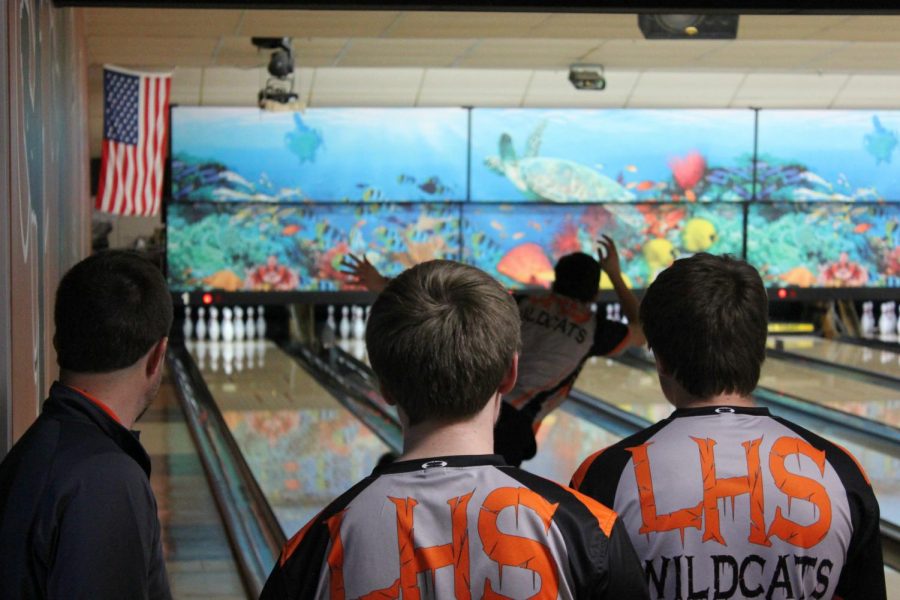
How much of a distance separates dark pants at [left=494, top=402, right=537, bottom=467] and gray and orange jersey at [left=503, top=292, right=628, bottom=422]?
0.03 metres

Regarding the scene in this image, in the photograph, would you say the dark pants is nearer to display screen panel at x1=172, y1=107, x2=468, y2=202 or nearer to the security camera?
the security camera

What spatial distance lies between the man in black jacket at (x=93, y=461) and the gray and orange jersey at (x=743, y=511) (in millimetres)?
621

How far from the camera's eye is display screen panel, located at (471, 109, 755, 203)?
872 centimetres

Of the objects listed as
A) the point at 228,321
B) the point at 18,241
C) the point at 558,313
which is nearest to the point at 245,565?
the point at 558,313

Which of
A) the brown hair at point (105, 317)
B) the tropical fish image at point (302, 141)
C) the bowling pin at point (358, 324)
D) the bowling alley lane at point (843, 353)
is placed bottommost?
the bowling alley lane at point (843, 353)

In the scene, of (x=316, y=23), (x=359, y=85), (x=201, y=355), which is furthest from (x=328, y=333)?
(x=316, y=23)

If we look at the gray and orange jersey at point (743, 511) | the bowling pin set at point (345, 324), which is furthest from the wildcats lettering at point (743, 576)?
the bowling pin set at point (345, 324)

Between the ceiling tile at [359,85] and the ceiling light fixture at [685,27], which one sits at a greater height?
the ceiling tile at [359,85]

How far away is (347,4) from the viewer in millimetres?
2570

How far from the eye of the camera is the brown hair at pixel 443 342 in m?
1.31

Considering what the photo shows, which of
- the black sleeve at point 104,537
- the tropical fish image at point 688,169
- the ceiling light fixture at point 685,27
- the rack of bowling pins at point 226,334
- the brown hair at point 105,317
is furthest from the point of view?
the rack of bowling pins at point 226,334

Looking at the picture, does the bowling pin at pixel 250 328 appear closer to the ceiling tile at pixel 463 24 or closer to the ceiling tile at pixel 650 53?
the ceiling tile at pixel 650 53

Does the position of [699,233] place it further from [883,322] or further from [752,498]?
[752,498]

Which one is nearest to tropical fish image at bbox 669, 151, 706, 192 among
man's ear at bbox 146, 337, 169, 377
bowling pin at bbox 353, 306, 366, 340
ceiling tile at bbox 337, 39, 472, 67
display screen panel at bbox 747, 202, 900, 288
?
display screen panel at bbox 747, 202, 900, 288
